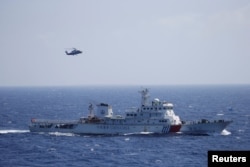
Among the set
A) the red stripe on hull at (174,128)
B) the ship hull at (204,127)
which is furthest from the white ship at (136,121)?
the ship hull at (204,127)

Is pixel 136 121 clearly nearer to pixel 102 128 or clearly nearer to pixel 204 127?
pixel 102 128

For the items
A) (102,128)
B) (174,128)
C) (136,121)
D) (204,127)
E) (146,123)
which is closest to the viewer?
(174,128)

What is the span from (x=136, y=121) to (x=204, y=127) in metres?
12.6

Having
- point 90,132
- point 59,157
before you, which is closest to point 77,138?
point 90,132

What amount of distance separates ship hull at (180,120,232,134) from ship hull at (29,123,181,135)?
1699 mm

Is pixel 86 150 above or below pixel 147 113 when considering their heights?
below

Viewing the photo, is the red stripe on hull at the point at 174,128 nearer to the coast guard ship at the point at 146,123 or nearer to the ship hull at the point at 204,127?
the coast guard ship at the point at 146,123

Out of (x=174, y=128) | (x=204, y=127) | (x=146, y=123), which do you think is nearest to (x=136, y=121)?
(x=146, y=123)

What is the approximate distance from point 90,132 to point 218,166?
187 ft

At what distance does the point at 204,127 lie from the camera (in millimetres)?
89875

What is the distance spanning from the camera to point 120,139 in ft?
278

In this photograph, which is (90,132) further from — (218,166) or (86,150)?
(218,166)

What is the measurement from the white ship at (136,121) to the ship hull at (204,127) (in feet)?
5.39

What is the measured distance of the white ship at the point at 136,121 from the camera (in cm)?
8844
